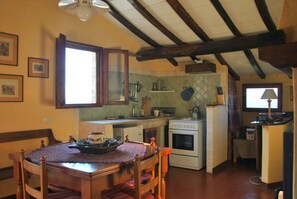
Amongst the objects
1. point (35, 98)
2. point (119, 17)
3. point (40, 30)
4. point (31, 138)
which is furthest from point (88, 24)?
point (31, 138)

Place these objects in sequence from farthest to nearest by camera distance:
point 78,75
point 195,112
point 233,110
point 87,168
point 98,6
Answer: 1. point 233,110
2. point 195,112
3. point 78,75
4. point 98,6
5. point 87,168

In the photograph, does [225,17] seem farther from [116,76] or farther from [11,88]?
[11,88]

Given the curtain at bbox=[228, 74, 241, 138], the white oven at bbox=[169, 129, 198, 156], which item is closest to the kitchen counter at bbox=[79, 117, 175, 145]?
the white oven at bbox=[169, 129, 198, 156]

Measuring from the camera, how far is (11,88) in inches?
134

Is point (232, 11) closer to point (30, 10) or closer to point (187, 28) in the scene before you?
point (187, 28)

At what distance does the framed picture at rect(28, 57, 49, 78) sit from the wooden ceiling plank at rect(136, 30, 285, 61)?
208 centimetres

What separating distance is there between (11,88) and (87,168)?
2.16m

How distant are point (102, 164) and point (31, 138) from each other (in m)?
2.12

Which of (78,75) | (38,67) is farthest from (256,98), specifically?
(38,67)

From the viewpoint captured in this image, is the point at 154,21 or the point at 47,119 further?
the point at 154,21

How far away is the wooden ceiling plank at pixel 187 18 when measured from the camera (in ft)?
12.5

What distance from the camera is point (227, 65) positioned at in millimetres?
5473

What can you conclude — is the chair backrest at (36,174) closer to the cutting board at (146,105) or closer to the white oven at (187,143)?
the white oven at (187,143)

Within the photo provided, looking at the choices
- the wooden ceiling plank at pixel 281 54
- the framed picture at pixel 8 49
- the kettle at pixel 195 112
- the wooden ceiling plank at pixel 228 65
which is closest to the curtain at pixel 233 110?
the wooden ceiling plank at pixel 228 65
